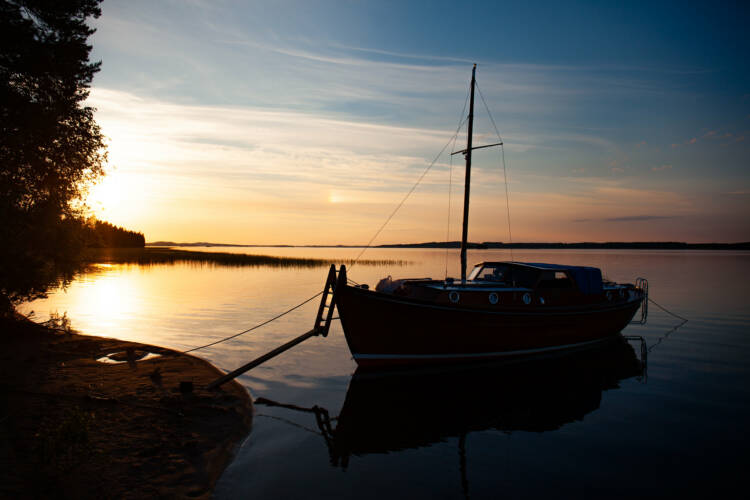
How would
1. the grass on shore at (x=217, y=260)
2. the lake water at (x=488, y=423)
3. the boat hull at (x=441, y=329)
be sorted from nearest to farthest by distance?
1. the lake water at (x=488, y=423)
2. the boat hull at (x=441, y=329)
3. the grass on shore at (x=217, y=260)

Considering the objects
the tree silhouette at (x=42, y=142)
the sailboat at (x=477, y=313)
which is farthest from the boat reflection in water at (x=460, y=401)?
the tree silhouette at (x=42, y=142)

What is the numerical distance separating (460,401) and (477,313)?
3432mm

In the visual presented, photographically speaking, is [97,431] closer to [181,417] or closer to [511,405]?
[181,417]

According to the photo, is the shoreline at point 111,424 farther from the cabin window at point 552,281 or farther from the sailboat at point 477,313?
the cabin window at point 552,281

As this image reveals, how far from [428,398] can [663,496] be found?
5.83 m

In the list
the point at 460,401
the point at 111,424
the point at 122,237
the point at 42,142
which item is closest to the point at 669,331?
the point at 460,401

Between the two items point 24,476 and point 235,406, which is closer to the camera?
point 24,476

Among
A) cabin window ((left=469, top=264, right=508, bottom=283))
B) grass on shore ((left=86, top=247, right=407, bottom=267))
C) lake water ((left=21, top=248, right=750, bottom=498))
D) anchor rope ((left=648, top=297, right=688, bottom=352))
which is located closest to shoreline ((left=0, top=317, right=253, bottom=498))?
lake water ((left=21, top=248, right=750, bottom=498))

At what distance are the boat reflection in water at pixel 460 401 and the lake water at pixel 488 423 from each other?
5cm

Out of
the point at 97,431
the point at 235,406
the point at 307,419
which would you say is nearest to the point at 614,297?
the point at 307,419

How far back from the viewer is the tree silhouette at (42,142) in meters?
13.9

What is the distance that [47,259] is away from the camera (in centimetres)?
1541

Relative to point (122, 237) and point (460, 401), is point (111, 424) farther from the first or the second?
point (122, 237)

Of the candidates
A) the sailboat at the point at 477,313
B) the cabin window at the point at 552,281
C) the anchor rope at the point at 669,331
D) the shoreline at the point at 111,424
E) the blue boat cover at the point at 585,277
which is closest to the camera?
the shoreline at the point at 111,424
